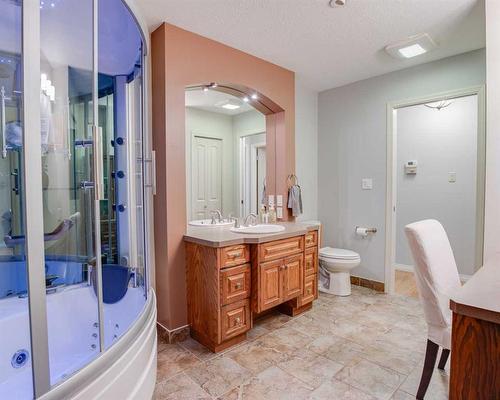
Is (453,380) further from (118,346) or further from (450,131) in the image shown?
(450,131)

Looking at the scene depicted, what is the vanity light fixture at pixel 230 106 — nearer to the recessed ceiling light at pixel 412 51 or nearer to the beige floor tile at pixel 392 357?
the recessed ceiling light at pixel 412 51

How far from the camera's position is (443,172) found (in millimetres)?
3631

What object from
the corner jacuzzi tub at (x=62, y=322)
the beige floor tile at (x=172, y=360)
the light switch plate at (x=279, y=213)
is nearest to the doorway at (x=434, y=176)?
the light switch plate at (x=279, y=213)

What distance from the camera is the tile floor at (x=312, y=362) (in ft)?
5.38

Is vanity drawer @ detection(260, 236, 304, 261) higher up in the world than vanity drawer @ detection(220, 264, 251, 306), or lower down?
higher up

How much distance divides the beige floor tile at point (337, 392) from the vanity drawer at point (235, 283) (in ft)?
2.49

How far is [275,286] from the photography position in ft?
7.55

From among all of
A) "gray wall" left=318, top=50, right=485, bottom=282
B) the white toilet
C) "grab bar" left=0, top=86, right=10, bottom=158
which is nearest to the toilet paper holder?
"gray wall" left=318, top=50, right=485, bottom=282

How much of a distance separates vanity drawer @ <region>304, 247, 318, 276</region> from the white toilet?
0.34 metres

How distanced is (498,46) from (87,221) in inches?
108

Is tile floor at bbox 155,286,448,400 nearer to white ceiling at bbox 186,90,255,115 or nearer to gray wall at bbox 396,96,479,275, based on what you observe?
gray wall at bbox 396,96,479,275

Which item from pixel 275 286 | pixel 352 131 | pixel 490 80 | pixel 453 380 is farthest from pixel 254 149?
pixel 453 380

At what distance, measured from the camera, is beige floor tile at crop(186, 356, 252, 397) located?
168 cm

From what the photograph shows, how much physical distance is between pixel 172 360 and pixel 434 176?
366cm
